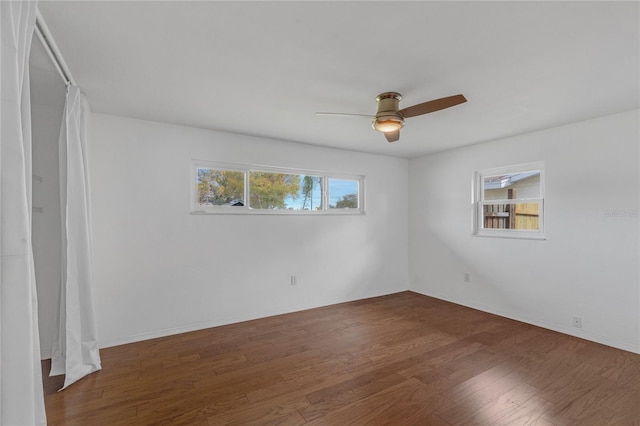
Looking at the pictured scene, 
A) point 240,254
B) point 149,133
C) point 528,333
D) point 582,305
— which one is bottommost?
point 528,333

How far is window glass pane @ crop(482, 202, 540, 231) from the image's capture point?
3.79 meters

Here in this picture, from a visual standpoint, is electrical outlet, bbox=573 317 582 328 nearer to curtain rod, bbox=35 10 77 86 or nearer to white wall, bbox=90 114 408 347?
white wall, bbox=90 114 408 347

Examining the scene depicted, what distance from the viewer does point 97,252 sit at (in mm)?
3035

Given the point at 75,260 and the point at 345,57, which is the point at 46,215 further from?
the point at 345,57

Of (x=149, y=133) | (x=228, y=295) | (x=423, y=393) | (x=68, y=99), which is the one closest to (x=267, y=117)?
(x=149, y=133)

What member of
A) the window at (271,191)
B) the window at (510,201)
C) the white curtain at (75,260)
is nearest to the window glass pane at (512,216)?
the window at (510,201)

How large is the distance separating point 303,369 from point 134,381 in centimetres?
135

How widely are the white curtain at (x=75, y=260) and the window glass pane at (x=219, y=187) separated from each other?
3.98ft

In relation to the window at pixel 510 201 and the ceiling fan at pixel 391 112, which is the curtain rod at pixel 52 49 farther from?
the window at pixel 510 201

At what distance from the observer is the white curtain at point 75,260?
7.82ft


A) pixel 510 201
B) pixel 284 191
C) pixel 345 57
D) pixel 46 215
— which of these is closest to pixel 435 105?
pixel 345 57

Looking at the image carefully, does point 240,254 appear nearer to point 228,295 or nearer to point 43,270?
point 228,295

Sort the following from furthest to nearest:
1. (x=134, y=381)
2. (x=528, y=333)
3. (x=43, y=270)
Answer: (x=528, y=333), (x=43, y=270), (x=134, y=381)

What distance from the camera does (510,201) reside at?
4.05 m
